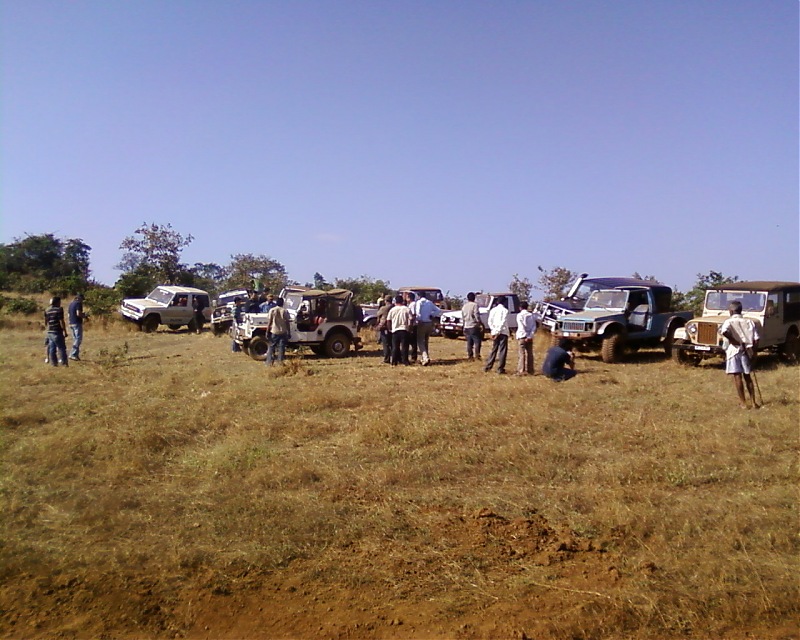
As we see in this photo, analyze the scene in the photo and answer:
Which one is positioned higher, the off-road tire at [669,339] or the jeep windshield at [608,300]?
the jeep windshield at [608,300]

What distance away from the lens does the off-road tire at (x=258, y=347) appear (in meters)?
16.1

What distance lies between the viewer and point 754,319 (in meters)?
14.5

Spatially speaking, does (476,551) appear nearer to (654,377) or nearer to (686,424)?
(686,424)

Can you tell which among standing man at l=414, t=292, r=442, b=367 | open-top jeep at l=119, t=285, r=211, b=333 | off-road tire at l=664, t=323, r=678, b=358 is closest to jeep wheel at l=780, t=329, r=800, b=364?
off-road tire at l=664, t=323, r=678, b=358

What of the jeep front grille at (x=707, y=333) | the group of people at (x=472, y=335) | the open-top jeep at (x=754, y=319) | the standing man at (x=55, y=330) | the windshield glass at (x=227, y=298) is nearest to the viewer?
the group of people at (x=472, y=335)

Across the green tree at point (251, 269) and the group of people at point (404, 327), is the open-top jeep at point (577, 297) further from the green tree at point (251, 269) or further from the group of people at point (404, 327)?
the green tree at point (251, 269)

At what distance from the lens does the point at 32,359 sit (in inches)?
600

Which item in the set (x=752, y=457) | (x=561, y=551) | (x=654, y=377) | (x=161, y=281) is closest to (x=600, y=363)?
(x=654, y=377)

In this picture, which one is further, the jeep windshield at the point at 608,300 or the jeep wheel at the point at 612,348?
the jeep windshield at the point at 608,300

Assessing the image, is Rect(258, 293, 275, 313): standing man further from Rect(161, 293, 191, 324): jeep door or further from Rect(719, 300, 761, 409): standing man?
Rect(719, 300, 761, 409): standing man

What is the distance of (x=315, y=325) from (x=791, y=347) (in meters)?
11.2

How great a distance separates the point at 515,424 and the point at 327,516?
3.83 meters

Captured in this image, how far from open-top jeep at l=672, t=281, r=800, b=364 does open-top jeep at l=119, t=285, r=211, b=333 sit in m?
17.1

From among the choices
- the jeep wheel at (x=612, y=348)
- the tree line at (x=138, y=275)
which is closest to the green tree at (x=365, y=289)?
the tree line at (x=138, y=275)
